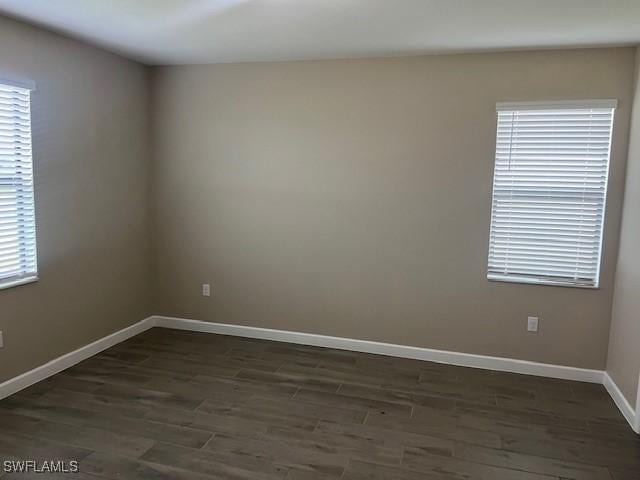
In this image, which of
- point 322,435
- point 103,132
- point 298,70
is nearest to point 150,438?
point 322,435

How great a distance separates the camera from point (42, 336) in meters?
3.39

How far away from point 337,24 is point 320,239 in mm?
1750

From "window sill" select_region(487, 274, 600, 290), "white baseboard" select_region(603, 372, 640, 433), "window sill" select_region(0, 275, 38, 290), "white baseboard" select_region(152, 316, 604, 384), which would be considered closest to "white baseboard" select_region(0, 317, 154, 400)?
"white baseboard" select_region(152, 316, 604, 384)

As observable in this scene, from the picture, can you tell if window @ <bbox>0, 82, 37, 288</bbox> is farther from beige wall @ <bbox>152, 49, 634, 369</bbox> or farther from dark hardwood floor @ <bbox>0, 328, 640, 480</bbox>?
beige wall @ <bbox>152, 49, 634, 369</bbox>

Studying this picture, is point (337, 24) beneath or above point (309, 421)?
above

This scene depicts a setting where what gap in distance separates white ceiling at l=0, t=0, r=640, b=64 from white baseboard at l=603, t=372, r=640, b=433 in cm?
230

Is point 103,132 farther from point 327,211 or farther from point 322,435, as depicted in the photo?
point 322,435

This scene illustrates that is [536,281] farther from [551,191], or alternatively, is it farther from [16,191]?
[16,191]

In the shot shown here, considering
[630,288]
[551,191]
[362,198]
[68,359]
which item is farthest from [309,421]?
→ [551,191]

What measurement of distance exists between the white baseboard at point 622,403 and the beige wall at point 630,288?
3 cm

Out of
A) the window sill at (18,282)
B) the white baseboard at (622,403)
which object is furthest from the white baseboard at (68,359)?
the white baseboard at (622,403)

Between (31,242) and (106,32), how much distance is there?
151 centimetres

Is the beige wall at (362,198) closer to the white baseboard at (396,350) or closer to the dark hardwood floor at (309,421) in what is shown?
the white baseboard at (396,350)

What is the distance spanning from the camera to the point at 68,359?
11.9 feet
